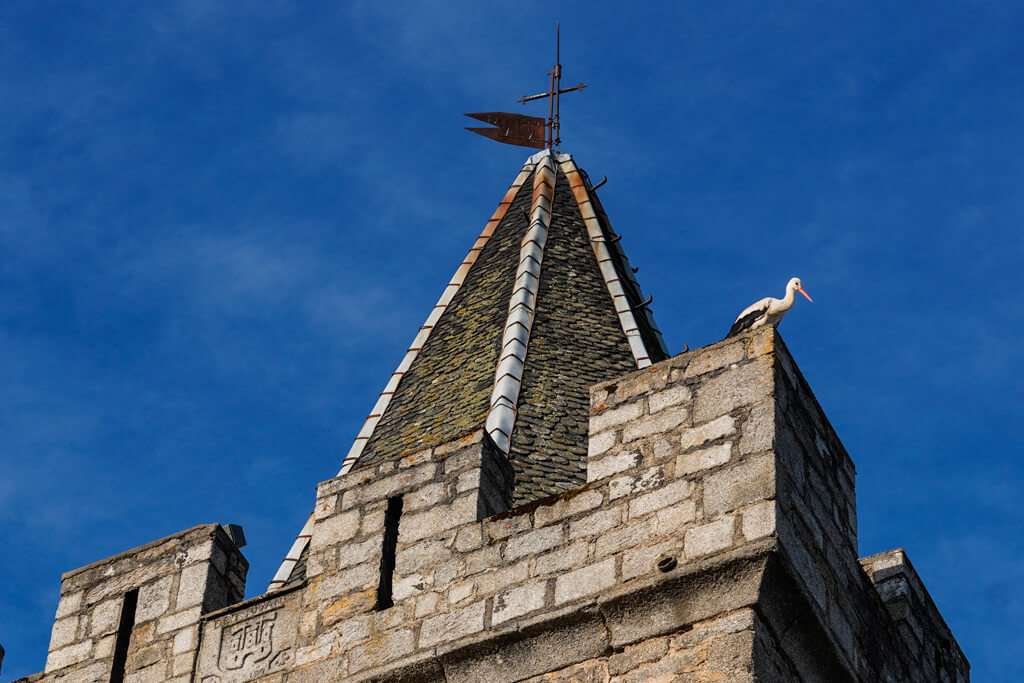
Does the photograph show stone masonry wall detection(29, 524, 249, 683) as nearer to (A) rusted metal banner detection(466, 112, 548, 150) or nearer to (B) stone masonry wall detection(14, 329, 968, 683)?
(B) stone masonry wall detection(14, 329, 968, 683)

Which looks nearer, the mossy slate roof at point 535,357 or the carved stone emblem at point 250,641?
the carved stone emblem at point 250,641

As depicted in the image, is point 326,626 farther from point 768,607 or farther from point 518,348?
point 518,348

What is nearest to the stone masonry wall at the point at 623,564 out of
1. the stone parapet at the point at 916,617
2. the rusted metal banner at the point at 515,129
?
the stone parapet at the point at 916,617

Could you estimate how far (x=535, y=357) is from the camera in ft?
49.4

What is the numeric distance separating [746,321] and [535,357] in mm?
4747

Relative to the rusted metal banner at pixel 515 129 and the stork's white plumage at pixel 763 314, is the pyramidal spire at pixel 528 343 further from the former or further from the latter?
the stork's white plumage at pixel 763 314

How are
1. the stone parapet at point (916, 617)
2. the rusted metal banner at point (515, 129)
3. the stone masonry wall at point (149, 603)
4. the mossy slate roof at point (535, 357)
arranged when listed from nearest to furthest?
the stone masonry wall at point (149, 603) → the stone parapet at point (916, 617) → the mossy slate roof at point (535, 357) → the rusted metal banner at point (515, 129)

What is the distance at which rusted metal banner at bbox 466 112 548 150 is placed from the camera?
18.9 meters

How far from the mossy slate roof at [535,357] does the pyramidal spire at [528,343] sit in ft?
0.04

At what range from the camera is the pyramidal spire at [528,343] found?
14.0 m

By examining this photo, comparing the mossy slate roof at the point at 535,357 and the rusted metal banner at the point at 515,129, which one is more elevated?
the rusted metal banner at the point at 515,129

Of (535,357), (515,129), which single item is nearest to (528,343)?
(535,357)

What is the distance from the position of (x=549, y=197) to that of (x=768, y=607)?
9017 mm

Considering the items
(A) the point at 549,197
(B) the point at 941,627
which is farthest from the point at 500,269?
(B) the point at 941,627
